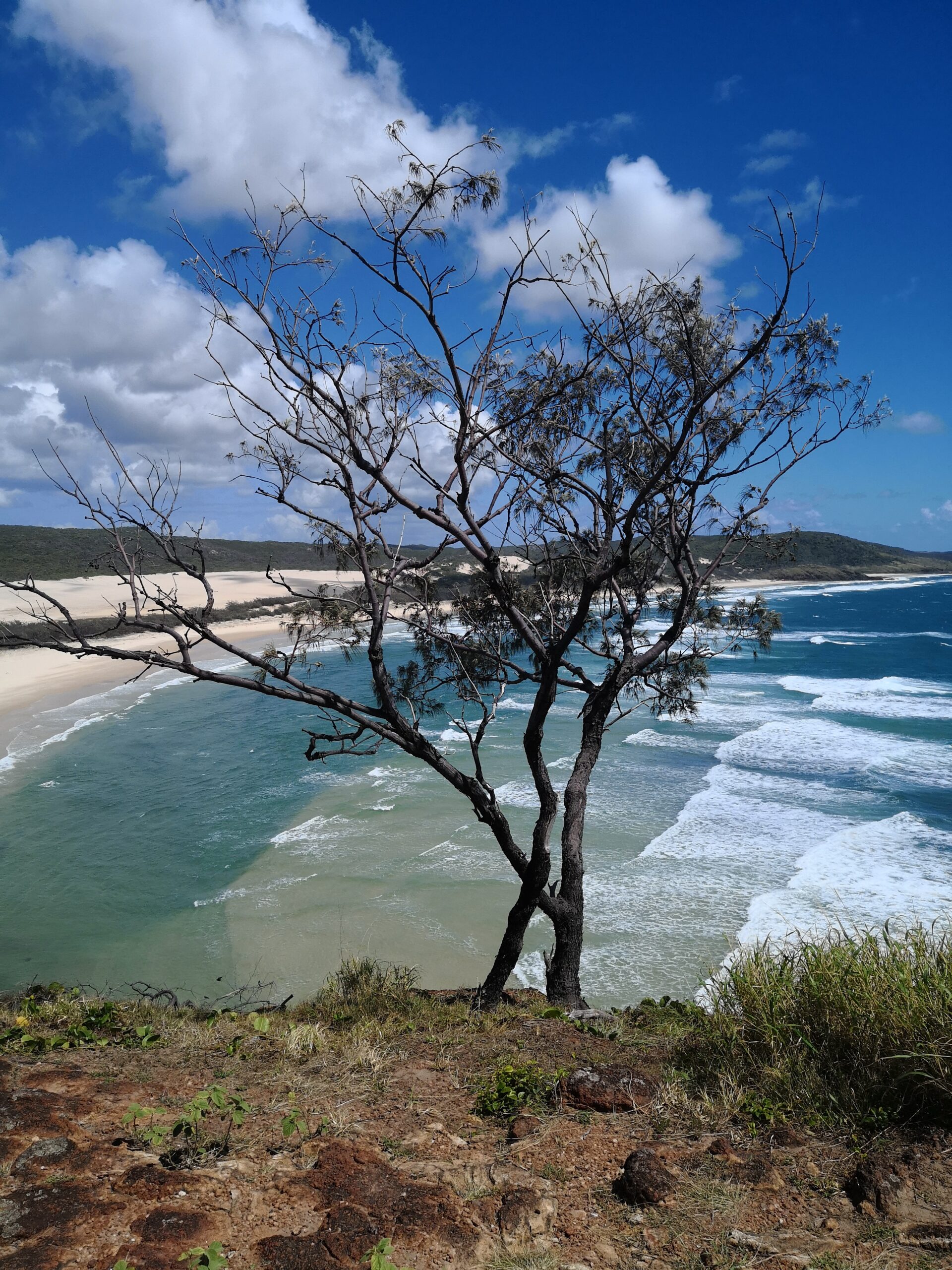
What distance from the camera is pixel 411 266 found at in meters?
5.26

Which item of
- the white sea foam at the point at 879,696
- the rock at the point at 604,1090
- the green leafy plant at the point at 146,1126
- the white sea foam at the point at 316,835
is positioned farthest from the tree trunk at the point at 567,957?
the white sea foam at the point at 879,696

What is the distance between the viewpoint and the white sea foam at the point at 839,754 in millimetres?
18156

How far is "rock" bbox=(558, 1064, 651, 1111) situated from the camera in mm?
3828

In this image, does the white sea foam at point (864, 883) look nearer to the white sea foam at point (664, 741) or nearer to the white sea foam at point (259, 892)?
the white sea foam at point (664, 741)

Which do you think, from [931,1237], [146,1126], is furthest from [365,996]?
[931,1237]

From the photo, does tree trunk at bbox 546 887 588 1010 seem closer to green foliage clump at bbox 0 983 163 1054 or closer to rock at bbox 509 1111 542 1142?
rock at bbox 509 1111 542 1142

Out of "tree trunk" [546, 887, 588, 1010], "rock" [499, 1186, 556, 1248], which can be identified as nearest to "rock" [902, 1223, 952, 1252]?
"rock" [499, 1186, 556, 1248]

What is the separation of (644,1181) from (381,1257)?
3.61ft

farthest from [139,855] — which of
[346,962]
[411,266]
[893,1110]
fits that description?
[893,1110]

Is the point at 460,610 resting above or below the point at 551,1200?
above

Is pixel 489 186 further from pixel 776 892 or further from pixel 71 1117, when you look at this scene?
pixel 776 892

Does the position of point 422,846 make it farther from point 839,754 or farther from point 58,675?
point 58,675

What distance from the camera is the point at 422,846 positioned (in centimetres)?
1404

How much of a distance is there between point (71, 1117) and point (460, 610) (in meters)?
5.78
